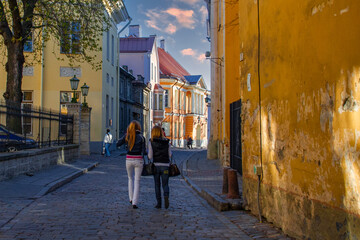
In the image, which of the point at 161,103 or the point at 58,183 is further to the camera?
the point at 161,103

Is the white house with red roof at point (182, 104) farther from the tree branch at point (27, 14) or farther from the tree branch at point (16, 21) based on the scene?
the tree branch at point (16, 21)

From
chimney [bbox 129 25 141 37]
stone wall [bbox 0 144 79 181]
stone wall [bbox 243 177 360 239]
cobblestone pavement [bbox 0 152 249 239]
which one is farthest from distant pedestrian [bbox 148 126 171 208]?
chimney [bbox 129 25 141 37]

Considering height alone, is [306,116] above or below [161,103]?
below

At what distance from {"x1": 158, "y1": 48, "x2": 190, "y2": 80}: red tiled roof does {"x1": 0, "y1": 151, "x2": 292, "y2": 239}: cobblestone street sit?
50413 millimetres

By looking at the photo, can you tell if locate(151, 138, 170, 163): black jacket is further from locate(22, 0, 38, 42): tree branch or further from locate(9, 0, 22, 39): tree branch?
locate(9, 0, 22, 39): tree branch

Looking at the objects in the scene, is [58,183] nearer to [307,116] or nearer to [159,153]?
[159,153]

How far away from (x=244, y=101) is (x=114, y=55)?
2672cm

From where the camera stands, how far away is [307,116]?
5430 millimetres

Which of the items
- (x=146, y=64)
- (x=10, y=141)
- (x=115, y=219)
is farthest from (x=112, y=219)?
(x=146, y=64)

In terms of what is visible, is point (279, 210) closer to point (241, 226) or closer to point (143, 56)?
point (241, 226)

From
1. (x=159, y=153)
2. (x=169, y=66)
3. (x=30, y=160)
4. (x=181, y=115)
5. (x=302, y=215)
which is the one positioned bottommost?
(x=302, y=215)

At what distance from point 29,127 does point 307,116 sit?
11530mm

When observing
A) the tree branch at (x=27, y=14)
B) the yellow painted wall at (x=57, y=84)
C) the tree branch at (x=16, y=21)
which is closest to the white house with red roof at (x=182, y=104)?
the yellow painted wall at (x=57, y=84)

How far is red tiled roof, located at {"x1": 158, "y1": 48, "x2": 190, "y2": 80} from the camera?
6102 cm
